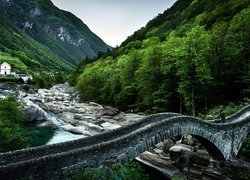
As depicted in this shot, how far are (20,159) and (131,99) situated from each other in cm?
4881

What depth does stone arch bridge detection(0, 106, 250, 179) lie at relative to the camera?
10.3 m

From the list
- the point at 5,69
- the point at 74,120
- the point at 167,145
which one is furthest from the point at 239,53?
the point at 5,69

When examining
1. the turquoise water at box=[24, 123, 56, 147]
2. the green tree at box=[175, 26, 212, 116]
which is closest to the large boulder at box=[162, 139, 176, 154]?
the green tree at box=[175, 26, 212, 116]

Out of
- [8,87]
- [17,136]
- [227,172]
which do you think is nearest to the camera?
[227,172]

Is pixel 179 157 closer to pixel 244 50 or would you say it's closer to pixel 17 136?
pixel 17 136

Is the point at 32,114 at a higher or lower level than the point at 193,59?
lower

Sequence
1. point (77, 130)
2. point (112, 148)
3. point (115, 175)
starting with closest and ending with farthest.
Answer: point (115, 175)
point (112, 148)
point (77, 130)

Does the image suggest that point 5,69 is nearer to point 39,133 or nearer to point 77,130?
point 39,133

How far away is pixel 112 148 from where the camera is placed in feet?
42.6

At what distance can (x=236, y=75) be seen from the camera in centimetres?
3947

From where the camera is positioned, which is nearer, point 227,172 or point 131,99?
point 227,172

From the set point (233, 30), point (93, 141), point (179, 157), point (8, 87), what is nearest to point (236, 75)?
point (233, 30)

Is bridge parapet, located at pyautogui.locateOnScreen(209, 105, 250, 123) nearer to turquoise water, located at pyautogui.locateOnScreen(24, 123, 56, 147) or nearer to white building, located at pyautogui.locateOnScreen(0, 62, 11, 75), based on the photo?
turquoise water, located at pyautogui.locateOnScreen(24, 123, 56, 147)

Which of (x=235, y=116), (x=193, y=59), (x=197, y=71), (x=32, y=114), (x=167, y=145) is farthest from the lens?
(x=32, y=114)
